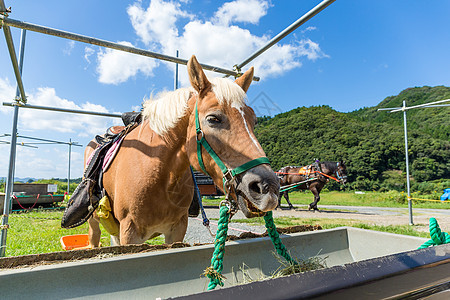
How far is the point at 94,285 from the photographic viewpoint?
1.26 meters

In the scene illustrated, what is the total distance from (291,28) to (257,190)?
1.36 m

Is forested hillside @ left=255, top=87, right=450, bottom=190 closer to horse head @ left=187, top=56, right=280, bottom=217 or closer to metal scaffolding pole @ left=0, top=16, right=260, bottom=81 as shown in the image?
metal scaffolding pole @ left=0, top=16, right=260, bottom=81

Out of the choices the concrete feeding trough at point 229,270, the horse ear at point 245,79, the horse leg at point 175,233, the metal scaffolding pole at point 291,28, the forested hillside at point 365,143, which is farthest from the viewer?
the forested hillside at point 365,143

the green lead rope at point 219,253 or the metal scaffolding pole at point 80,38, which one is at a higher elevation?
the metal scaffolding pole at point 80,38

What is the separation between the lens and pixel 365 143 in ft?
127

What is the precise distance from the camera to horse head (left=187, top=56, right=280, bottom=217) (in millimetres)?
1183

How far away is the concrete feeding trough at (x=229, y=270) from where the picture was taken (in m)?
0.59

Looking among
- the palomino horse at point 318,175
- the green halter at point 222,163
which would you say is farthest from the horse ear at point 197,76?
the palomino horse at point 318,175

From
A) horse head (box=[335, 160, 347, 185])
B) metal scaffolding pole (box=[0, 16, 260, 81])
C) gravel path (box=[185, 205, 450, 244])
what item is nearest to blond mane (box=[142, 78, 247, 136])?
Result: metal scaffolding pole (box=[0, 16, 260, 81])

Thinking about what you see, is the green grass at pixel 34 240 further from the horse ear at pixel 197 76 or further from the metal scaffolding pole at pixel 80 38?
the horse ear at pixel 197 76

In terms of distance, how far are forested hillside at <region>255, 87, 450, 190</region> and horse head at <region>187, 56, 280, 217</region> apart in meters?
25.6

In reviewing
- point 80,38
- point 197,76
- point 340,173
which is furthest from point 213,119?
point 340,173

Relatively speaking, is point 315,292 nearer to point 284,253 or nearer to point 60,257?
point 284,253

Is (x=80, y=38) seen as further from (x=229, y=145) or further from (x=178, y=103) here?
(x=229, y=145)
